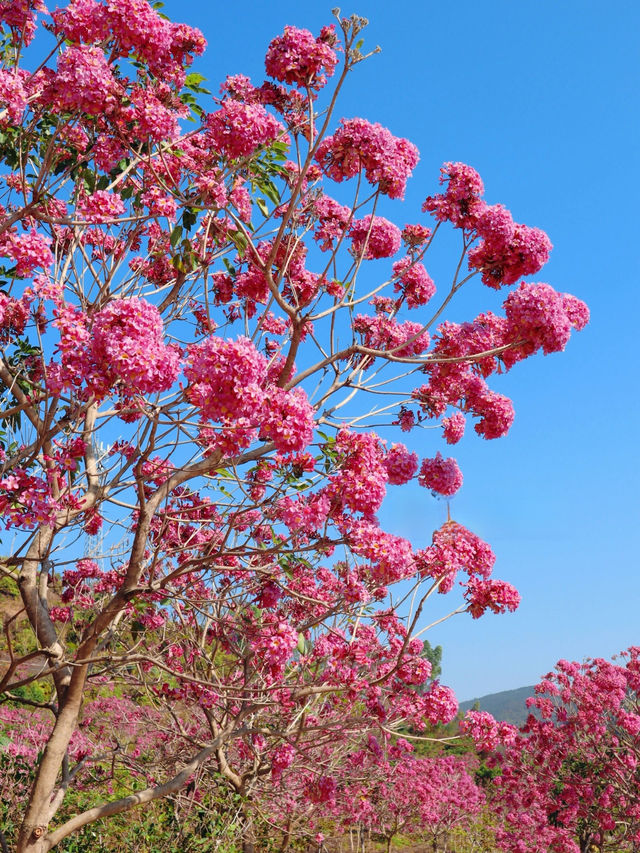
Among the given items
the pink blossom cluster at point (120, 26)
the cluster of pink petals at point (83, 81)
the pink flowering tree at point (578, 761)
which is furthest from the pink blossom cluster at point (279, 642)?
the pink flowering tree at point (578, 761)

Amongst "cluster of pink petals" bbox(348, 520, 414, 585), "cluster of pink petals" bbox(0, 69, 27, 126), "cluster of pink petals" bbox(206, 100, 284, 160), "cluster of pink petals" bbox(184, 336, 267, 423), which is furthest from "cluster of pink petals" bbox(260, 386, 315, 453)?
"cluster of pink petals" bbox(0, 69, 27, 126)

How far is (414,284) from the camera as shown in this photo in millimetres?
5660

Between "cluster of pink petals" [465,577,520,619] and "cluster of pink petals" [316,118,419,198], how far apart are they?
9.07 feet

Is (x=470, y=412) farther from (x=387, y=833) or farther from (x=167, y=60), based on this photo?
(x=387, y=833)

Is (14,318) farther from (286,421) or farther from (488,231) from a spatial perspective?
(488,231)

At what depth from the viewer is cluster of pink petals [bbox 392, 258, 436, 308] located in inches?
222

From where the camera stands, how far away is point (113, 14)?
13.0ft

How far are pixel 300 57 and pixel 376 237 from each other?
58.6 inches

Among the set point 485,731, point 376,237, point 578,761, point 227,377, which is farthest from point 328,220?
point 578,761

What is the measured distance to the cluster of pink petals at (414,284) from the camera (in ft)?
18.5

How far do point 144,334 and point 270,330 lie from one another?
9.74 ft

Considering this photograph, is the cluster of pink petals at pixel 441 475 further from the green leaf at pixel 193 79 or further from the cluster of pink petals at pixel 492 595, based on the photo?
the green leaf at pixel 193 79

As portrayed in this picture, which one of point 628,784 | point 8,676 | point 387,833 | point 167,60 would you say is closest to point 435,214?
point 167,60

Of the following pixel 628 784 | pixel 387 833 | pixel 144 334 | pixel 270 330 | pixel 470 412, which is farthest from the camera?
pixel 387 833
